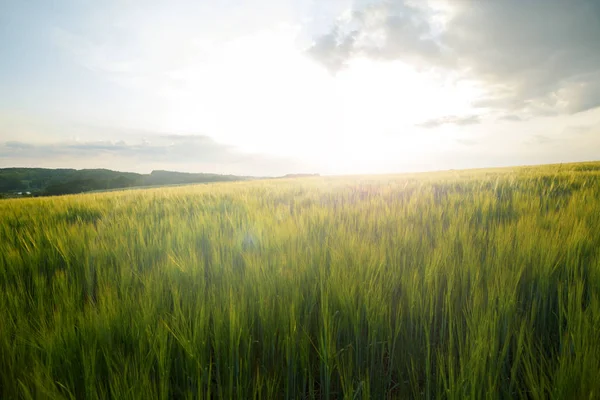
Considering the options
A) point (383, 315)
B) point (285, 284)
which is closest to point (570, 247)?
point (383, 315)

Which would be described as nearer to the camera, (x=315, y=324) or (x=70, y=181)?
(x=315, y=324)

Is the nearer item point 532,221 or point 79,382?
point 79,382

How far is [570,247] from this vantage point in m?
1.31

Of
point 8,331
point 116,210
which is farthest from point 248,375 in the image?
point 116,210

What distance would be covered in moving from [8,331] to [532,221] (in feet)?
8.36

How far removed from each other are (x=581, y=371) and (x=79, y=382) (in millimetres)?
1210

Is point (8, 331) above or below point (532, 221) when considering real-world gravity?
below

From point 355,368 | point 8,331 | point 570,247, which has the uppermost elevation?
point 570,247

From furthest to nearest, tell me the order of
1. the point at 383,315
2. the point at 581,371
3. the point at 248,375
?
the point at 383,315 → the point at 248,375 → the point at 581,371

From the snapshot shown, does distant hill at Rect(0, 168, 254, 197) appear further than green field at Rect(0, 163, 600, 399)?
Yes

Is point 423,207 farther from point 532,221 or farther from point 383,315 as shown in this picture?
point 383,315

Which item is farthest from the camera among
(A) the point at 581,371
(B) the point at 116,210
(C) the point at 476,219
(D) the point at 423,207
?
(B) the point at 116,210

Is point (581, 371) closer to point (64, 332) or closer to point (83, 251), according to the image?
point (64, 332)

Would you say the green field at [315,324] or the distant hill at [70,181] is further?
the distant hill at [70,181]
